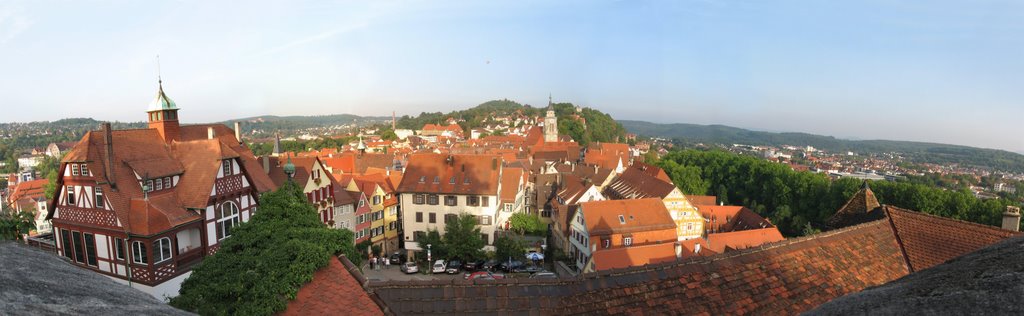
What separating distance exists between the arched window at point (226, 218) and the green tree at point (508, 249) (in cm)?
1739

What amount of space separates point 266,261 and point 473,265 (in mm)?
25683

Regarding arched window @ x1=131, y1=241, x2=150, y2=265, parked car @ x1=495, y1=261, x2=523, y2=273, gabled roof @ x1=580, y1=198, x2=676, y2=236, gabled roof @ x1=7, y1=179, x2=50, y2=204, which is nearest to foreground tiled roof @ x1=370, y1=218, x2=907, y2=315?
arched window @ x1=131, y1=241, x2=150, y2=265

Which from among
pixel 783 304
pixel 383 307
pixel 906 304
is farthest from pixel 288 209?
pixel 906 304

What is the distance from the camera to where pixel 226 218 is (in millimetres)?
21797

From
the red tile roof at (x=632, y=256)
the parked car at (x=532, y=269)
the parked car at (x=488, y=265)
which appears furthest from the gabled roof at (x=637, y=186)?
the parked car at (x=488, y=265)

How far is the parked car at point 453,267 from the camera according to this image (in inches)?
1302

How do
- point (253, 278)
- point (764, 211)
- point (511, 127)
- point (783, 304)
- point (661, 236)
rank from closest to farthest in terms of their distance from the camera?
1. point (783, 304)
2. point (253, 278)
3. point (661, 236)
4. point (764, 211)
5. point (511, 127)

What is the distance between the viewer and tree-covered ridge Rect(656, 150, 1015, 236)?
49.4 m

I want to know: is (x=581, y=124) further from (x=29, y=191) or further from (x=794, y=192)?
(x=29, y=191)

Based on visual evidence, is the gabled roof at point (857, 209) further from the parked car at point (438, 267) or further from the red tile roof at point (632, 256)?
the parked car at point (438, 267)

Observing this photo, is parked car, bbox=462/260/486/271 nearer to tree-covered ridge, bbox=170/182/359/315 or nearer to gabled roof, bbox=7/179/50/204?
A: tree-covered ridge, bbox=170/182/359/315

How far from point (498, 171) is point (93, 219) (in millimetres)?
24848

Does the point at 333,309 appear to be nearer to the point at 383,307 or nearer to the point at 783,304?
the point at 383,307

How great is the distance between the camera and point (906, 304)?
3.09 meters
